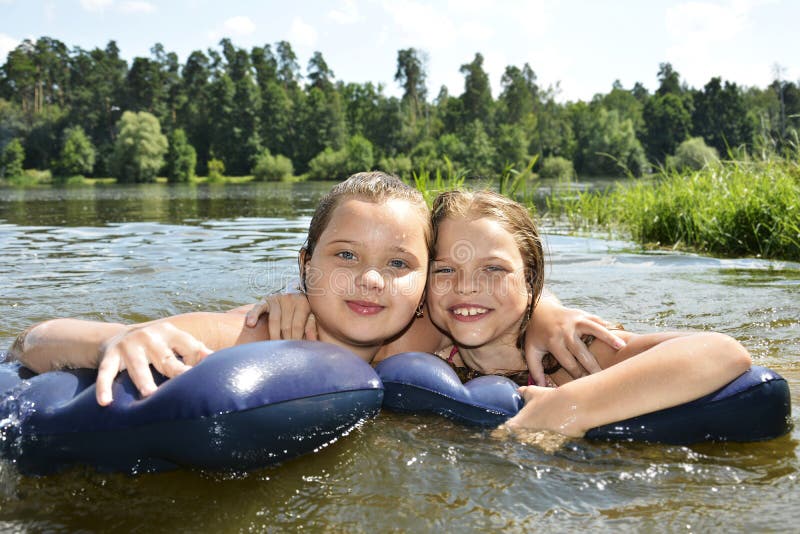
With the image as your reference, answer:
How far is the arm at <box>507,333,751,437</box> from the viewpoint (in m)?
2.46

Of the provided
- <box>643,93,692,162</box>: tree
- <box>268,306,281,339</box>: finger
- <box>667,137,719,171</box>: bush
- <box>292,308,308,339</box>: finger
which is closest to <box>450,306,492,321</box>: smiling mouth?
<box>292,308,308,339</box>: finger

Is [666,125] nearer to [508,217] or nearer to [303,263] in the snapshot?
[508,217]

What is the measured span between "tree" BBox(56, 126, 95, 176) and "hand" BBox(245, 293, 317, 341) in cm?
7631

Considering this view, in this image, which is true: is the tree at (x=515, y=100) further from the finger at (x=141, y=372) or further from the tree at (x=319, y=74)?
the finger at (x=141, y=372)

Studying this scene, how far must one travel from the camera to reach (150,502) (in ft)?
6.70

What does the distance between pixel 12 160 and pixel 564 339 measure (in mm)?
79825

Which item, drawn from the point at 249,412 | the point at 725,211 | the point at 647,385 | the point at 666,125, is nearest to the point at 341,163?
the point at 666,125

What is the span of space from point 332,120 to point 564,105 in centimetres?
3875

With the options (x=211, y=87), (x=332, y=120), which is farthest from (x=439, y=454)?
(x=211, y=87)

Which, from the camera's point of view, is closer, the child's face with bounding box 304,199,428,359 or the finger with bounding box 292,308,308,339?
the child's face with bounding box 304,199,428,359

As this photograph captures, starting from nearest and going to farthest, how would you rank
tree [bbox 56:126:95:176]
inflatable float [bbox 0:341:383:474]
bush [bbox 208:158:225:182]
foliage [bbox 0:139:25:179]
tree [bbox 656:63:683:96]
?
1. inflatable float [bbox 0:341:383:474]
2. foliage [bbox 0:139:25:179]
3. tree [bbox 56:126:95:176]
4. bush [bbox 208:158:225:182]
5. tree [bbox 656:63:683:96]

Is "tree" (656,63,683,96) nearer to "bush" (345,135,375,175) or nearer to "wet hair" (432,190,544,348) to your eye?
"bush" (345,135,375,175)

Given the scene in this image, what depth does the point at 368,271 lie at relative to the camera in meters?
2.83

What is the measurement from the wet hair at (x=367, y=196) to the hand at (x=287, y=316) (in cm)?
11
